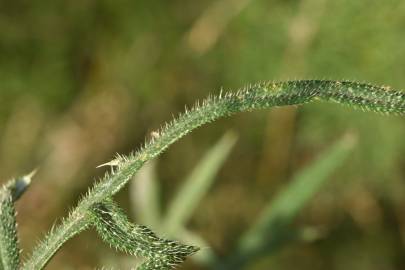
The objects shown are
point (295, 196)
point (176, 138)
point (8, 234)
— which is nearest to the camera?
point (176, 138)

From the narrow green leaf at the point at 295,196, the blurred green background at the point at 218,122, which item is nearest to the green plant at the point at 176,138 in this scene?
the narrow green leaf at the point at 295,196

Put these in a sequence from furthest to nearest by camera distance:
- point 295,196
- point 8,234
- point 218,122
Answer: point 218,122 → point 295,196 → point 8,234

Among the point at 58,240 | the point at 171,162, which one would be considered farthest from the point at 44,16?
the point at 58,240

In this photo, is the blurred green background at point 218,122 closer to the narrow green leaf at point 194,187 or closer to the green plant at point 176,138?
the narrow green leaf at point 194,187

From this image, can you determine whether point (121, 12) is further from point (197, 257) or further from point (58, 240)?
point (58, 240)

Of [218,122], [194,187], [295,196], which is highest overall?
[218,122]

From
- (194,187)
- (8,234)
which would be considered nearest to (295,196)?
(194,187)

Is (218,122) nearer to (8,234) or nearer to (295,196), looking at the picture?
(295,196)
